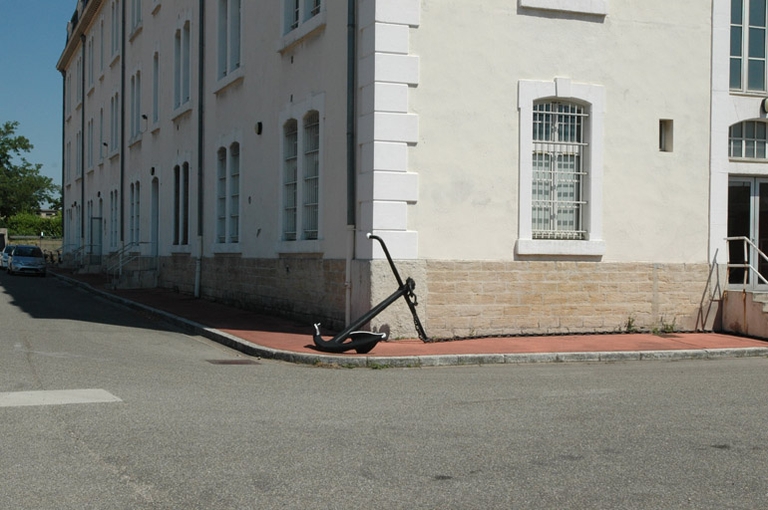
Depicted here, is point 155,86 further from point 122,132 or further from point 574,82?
point 574,82

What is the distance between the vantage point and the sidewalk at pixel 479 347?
39.0 ft

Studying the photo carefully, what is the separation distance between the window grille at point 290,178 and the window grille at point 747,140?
7814 millimetres

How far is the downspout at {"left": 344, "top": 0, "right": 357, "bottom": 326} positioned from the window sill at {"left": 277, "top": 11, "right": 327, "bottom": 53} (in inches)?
51.5

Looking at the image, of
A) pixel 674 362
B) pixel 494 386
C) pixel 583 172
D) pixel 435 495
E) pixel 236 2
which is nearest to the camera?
pixel 435 495

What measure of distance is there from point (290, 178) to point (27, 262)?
26692 mm

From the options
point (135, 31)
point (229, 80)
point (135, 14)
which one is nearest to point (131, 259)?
point (135, 31)

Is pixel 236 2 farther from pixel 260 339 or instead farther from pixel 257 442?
pixel 257 442

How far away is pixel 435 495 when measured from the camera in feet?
17.7

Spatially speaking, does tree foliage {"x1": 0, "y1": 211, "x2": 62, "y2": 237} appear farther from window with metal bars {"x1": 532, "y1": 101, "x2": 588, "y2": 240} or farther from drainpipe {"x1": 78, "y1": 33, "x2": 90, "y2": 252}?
window with metal bars {"x1": 532, "y1": 101, "x2": 588, "y2": 240}

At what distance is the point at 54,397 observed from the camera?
848 cm

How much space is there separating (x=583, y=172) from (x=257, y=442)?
31.6ft

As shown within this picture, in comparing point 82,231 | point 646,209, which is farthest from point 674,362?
point 82,231

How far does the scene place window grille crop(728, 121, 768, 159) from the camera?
16.0 meters

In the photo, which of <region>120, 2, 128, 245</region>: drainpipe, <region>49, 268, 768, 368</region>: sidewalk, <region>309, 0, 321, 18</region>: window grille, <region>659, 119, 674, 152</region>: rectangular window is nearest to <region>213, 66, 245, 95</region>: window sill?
<region>309, 0, 321, 18</region>: window grille
